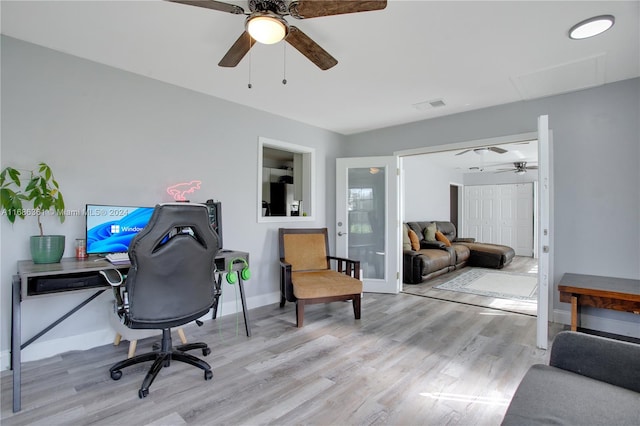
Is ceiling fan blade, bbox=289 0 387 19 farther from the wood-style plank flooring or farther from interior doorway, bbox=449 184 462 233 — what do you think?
interior doorway, bbox=449 184 462 233

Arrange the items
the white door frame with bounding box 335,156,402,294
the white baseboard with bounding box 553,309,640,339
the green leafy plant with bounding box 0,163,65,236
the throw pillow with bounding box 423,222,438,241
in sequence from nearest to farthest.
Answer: the green leafy plant with bounding box 0,163,65,236 → the white baseboard with bounding box 553,309,640,339 → the white door frame with bounding box 335,156,402,294 → the throw pillow with bounding box 423,222,438,241

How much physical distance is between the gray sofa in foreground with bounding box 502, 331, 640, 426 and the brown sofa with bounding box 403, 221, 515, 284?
3.74m

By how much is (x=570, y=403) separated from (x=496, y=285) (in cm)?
437

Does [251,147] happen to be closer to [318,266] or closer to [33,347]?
[318,266]

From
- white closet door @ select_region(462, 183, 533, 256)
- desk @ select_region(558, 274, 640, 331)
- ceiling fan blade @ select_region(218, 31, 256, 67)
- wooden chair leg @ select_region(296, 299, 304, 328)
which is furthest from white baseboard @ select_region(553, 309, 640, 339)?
white closet door @ select_region(462, 183, 533, 256)

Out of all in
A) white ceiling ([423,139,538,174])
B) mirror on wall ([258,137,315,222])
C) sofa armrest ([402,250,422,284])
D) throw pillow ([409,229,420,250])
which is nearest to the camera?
mirror on wall ([258,137,315,222])

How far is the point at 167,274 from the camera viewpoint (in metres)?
1.97

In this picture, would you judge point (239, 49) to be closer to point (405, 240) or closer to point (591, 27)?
point (591, 27)

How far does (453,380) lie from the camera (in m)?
2.19

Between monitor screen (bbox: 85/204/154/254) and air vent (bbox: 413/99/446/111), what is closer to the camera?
monitor screen (bbox: 85/204/154/254)

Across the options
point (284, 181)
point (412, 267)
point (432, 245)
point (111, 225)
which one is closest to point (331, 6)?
point (111, 225)

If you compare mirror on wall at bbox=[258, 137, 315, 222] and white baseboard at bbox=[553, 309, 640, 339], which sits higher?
mirror on wall at bbox=[258, 137, 315, 222]

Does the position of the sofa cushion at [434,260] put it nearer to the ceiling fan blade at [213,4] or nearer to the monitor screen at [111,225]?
the monitor screen at [111,225]

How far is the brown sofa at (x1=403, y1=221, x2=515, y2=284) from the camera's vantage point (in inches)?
204
